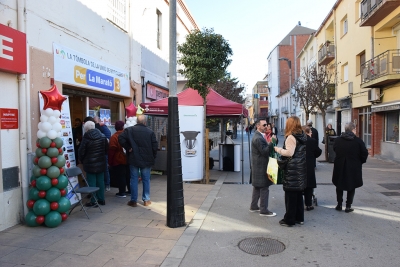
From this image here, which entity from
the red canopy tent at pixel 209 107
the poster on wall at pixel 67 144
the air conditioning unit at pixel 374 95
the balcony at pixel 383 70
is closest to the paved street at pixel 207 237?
the poster on wall at pixel 67 144

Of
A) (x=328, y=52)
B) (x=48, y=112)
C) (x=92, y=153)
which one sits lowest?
(x=92, y=153)

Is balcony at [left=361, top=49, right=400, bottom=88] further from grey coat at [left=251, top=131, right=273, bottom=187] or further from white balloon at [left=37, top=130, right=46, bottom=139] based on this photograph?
white balloon at [left=37, top=130, right=46, bottom=139]

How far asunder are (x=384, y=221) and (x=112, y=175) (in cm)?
562

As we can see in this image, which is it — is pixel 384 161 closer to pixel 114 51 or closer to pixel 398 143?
pixel 398 143

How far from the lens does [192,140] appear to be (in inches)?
368

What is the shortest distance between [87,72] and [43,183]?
3.37 m

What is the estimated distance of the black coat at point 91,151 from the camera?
6.32 metres

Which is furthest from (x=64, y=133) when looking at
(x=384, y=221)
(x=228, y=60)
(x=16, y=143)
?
(x=384, y=221)

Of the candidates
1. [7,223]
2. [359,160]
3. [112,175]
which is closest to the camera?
[7,223]

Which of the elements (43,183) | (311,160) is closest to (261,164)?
(311,160)

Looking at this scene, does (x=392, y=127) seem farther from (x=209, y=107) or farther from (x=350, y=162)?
(x=350, y=162)

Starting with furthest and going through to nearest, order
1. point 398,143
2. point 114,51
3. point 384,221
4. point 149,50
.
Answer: point 398,143 < point 149,50 < point 114,51 < point 384,221

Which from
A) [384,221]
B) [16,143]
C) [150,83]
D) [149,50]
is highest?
[149,50]

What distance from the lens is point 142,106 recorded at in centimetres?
941
